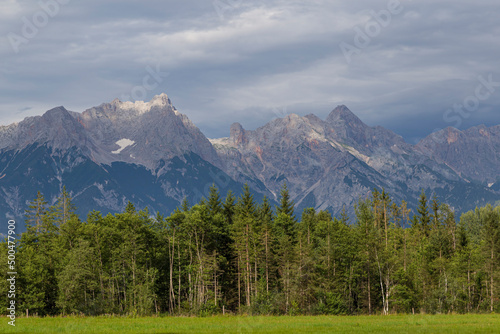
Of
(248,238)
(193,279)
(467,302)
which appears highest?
(248,238)

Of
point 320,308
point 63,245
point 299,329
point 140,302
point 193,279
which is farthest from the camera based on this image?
point 193,279

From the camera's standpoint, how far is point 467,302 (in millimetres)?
96688

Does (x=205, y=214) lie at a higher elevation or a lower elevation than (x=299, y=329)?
higher

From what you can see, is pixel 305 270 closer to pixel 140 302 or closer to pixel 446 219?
pixel 140 302

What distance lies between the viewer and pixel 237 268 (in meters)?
104

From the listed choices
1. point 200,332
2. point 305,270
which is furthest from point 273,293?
point 200,332

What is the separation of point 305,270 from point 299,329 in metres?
39.9

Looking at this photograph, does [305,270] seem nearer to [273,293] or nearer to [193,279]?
[273,293]

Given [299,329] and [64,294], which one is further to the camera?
[64,294]

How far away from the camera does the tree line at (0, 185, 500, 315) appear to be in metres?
87.1

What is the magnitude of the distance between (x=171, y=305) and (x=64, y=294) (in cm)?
2304

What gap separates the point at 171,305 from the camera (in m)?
100

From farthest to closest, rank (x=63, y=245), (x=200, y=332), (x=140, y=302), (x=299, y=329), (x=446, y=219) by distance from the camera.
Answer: (x=446, y=219), (x=63, y=245), (x=140, y=302), (x=299, y=329), (x=200, y=332)

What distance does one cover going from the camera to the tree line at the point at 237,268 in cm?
8712
